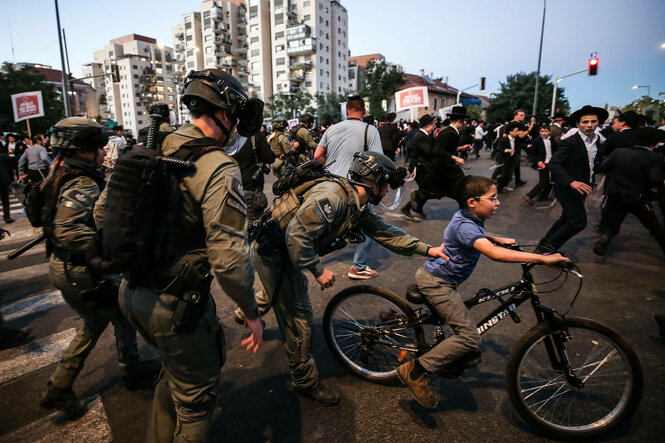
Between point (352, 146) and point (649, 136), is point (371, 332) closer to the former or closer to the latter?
point (352, 146)

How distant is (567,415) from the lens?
2.42 metres

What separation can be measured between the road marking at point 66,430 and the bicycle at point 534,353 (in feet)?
5.67

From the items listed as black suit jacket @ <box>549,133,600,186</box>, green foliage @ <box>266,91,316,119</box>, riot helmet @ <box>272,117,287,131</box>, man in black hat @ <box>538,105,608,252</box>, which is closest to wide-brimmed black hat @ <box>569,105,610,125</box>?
man in black hat @ <box>538,105,608,252</box>

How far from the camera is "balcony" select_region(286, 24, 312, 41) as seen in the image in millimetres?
71000

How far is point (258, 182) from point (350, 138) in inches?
56.3

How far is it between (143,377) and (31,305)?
2.73 metres

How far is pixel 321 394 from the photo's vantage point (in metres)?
2.63

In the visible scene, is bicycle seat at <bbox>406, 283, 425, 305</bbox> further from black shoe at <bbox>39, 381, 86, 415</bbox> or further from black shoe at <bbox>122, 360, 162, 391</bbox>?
black shoe at <bbox>39, 381, 86, 415</bbox>

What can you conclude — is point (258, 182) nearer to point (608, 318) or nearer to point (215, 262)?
point (215, 262)

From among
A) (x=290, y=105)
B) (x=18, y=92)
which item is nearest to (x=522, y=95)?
(x=290, y=105)

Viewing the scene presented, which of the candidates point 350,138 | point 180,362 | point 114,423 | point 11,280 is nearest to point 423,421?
point 180,362

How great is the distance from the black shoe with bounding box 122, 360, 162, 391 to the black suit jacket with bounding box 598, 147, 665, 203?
19.5 ft

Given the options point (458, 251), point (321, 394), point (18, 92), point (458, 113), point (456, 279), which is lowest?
point (321, 394)

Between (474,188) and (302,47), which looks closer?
(474,188)
